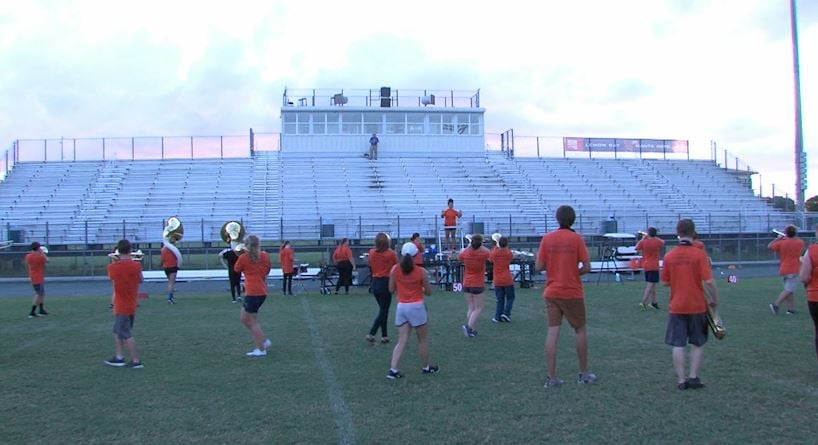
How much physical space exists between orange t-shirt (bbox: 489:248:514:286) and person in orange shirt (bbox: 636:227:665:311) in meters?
3.32

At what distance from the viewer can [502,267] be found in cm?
1345

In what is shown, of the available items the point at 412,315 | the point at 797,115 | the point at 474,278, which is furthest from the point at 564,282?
the point at 797,115

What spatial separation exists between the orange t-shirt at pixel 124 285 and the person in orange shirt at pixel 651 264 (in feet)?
32.4

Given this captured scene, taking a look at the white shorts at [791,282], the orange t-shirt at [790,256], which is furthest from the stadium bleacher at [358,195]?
the white shorts at [791,282]

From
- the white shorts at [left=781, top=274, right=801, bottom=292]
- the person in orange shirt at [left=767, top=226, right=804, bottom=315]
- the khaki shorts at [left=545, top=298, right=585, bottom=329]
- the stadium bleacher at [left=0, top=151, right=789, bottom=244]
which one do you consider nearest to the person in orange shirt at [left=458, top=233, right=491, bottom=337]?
the khaki shorts at [left=545, top=298, right=585, bottom=329]

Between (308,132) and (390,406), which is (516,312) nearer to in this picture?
(390,406)

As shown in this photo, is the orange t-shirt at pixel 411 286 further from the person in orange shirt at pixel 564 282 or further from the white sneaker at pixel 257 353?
the white sneaker at pixel 257 353

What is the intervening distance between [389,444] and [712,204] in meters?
36.6

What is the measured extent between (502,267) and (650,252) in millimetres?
3737

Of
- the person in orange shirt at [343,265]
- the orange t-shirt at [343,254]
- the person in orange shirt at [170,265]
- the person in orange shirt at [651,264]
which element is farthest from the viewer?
the person in orange shirt at [343,265]

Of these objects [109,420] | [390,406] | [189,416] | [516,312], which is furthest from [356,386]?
[516,312]

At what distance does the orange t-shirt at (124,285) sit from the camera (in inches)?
367

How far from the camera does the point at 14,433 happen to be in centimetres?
635

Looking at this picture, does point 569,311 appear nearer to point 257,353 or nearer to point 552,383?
point 552,383
